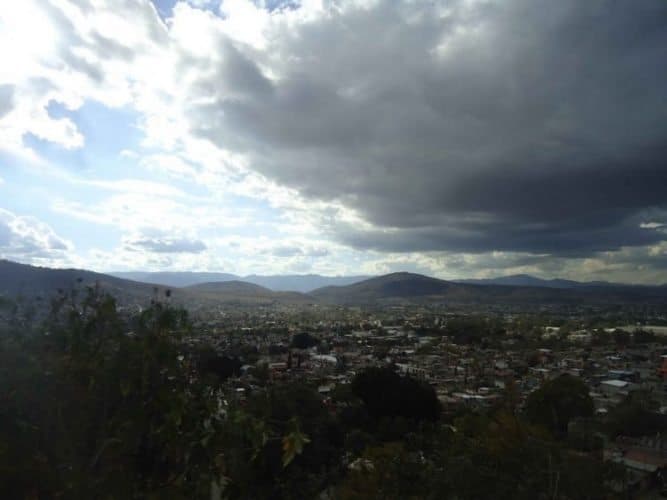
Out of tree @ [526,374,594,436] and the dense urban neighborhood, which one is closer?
the dense urban neighborhood

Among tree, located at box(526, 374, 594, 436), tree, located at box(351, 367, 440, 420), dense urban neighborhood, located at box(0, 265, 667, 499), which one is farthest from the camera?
tree, located at box(526, 374, 594, 436)

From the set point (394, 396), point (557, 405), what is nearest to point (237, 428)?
point (394, 396)

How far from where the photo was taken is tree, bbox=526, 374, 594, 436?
23312mm

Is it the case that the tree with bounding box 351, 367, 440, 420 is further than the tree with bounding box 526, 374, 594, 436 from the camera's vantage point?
No

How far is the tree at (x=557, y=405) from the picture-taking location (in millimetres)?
23312

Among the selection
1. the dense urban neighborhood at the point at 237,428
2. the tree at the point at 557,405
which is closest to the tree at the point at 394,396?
the dense urban neighborhood at the point at 237,428

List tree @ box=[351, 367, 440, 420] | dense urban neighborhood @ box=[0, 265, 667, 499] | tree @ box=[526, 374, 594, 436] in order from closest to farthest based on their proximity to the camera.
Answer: dense urban neighborhood @ box=[0, 265, 667, 499] → tree @ box=[351, 367, 440, 420] → tree @ box=[526, 374, 594, 436]

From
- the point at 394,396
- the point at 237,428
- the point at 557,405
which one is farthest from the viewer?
the point at 557,405

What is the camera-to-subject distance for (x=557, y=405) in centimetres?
2347

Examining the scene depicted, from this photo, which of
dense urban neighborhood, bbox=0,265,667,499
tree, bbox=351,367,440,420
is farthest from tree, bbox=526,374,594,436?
tree, bbox=351,367,440,420

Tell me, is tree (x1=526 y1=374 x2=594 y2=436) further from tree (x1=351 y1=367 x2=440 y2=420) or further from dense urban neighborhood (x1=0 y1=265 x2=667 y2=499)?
tree (x1=351 y1=367 x2=440 y2=420)

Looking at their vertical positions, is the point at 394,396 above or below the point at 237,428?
below

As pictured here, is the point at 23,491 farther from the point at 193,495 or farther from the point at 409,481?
the point at 409,481

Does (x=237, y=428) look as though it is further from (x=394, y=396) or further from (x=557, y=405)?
(x=557, y=405)
